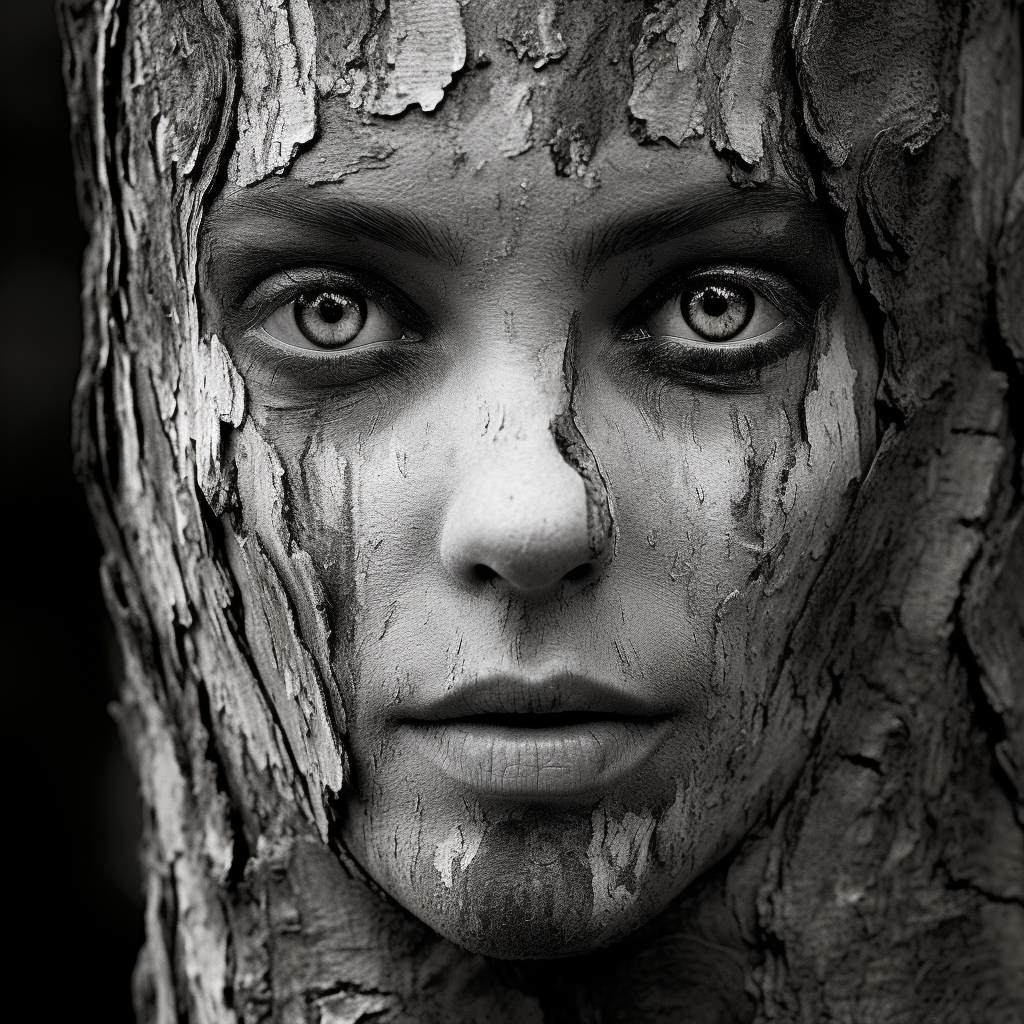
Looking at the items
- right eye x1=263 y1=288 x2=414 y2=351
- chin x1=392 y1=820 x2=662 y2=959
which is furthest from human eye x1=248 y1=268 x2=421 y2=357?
chin x1=392 y1=820 x2=662 y2=959

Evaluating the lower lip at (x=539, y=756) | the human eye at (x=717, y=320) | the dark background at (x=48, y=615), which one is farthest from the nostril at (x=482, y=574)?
the dark background at (x=48, y=615)

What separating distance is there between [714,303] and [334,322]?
31cm

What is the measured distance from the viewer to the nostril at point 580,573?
1066mm

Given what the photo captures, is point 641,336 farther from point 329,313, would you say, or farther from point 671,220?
point 329,313

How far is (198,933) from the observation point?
1.33 meters

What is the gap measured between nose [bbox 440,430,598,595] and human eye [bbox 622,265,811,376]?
0.47 ft

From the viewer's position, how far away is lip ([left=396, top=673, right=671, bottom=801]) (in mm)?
1075

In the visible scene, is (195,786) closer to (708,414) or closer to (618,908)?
(618,908)

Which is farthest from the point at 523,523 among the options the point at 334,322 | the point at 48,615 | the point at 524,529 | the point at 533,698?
the point at 48,615

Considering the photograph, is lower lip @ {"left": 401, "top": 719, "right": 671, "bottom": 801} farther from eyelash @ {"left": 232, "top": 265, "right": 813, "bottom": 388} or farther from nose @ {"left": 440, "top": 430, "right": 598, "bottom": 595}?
eyelash @ {"left": 232, "top": 265, "right": 813, "bottom": 388}

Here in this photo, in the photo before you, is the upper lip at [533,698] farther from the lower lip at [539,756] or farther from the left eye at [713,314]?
the left eye at [713,314]

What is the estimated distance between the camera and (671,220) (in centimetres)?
110

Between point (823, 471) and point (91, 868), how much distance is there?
1.59 meters

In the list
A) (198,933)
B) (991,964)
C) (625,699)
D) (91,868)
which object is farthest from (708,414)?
(91,868)
